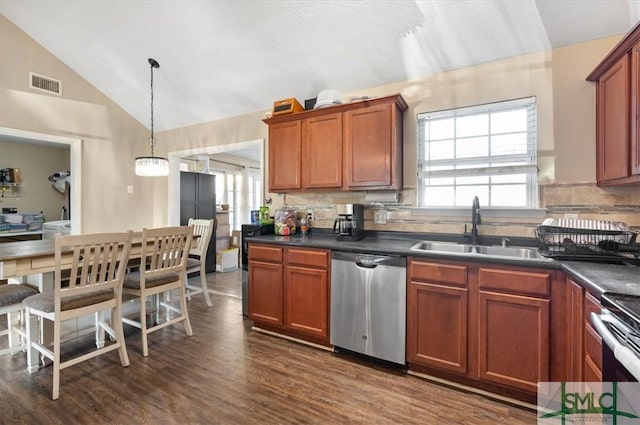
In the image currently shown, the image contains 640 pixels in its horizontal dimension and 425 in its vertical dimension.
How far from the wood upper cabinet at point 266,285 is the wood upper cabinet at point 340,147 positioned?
77 cm

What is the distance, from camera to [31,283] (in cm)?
252

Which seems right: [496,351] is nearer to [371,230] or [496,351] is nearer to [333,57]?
[371,230]

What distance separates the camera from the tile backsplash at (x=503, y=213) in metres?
2.11

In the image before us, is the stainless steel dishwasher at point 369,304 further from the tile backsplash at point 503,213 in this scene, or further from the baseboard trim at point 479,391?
the tile backsplash at point 503,213

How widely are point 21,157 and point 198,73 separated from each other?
173 inches

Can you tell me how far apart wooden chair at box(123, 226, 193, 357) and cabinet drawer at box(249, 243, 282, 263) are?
609mm

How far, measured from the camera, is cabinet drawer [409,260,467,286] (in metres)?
1.97

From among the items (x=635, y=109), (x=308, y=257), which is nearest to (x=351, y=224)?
(x=308, y=257)

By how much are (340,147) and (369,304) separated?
1464 millimetres

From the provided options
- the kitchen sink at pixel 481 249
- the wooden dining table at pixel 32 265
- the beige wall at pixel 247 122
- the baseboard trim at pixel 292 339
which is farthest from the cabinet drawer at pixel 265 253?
the wooden dining table at pixel 32 265

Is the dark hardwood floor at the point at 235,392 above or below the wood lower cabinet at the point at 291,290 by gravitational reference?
below

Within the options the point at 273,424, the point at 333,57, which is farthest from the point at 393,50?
the point at 273,424

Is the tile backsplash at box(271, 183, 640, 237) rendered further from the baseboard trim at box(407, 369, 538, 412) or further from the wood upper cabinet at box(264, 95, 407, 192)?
the baseboard trim at box(407, 369, 538, 412)

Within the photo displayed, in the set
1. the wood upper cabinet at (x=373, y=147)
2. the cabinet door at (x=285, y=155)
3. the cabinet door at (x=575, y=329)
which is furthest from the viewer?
the cabinet door at (x=285, y=155)
